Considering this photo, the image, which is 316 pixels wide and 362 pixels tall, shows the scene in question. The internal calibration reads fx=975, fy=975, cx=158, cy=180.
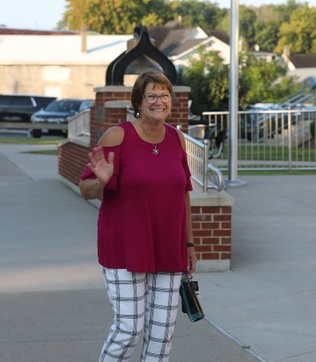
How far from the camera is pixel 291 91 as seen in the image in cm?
4534

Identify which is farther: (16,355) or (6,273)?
(6,273)

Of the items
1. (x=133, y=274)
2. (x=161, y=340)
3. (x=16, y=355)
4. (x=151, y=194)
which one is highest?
(x=151, y=194)

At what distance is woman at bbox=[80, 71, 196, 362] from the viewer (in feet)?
15.9

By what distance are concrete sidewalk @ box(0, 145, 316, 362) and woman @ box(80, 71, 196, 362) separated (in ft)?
4.45

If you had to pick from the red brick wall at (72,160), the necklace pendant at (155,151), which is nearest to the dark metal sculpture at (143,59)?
the red brick wall at (72,160)

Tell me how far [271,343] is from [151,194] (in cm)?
221

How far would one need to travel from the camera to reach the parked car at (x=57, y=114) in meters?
38.3

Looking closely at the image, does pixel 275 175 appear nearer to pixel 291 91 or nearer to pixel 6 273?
pixel 6 273

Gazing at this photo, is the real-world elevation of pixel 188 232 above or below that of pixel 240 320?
above

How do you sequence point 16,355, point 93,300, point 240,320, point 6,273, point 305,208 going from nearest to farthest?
point 16,355, point 240,320, point 93,300, point 6,273, point 305,208

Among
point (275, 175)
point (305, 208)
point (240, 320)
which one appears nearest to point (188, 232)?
point (240, 320)

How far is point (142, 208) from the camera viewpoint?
484 cm

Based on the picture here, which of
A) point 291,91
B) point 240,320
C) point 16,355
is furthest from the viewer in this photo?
point 291,91

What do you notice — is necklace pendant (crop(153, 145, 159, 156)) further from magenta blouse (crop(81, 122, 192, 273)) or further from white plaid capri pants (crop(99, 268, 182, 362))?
white plaid capri pants (crop(99, 268, 182, 362))
